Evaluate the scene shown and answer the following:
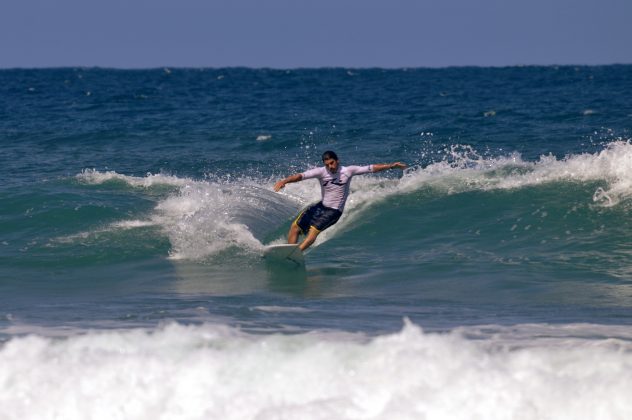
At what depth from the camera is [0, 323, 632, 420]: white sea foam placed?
21.2ft

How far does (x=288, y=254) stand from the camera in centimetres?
1234

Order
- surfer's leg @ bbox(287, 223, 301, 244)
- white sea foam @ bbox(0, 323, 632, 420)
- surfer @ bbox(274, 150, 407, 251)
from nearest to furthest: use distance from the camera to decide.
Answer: white sea foam @ bbox(0, 323, 632, 420), surfer @ bbox(274, 150, 407, 251), surfer's leg @ bbox(287, 223, 301, 244)

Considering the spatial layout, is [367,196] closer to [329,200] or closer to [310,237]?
[329,200]

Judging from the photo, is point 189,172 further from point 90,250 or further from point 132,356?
point 132,356

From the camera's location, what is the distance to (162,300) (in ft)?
34.2

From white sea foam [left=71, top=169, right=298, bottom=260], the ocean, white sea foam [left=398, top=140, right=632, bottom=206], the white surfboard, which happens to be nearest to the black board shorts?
the white surfboard

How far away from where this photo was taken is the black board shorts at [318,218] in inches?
493

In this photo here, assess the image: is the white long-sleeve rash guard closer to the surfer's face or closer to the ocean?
the surfer's face

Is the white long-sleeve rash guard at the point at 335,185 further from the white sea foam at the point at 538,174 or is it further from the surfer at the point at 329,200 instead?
the white sea foam at the point at 538,174

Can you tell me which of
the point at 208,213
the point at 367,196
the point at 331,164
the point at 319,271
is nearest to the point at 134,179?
the point at 208,213

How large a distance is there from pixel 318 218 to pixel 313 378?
568cm

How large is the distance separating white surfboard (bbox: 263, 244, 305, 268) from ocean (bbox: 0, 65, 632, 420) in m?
0.26

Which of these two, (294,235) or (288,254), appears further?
(294,235)

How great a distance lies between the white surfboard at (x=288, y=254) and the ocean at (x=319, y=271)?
0.26 meters
